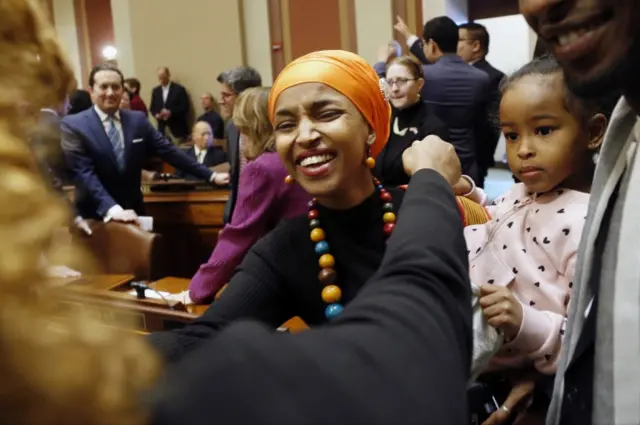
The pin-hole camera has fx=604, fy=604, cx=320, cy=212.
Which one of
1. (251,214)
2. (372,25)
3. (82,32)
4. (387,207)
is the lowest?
(251,214)

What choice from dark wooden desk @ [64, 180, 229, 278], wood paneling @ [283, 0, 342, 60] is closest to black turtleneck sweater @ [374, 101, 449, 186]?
dark wooden desk @ [64, 180, 229, 278]

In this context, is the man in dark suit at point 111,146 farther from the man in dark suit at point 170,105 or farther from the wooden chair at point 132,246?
the man in dark suit at point 170,105

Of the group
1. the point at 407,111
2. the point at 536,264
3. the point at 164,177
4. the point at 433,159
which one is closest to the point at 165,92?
the point at 164,177

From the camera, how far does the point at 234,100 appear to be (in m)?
4.18

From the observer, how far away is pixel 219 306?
4.02 ft

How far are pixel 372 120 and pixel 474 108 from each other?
2459 mm

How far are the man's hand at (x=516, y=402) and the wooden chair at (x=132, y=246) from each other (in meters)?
2.07

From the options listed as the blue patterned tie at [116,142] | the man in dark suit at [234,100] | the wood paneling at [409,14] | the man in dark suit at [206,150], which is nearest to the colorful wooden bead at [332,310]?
the man in dark suit at [234,100]

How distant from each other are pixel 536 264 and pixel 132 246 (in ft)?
7.24

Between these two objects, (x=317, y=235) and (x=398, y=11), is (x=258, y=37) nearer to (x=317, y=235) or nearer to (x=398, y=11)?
(x=398, y=11)

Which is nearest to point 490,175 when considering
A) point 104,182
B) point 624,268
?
point 104,182

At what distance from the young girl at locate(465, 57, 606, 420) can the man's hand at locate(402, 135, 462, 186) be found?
0.29 m

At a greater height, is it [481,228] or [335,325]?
[335,325]

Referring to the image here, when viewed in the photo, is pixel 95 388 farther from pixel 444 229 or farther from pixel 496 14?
pixel 496 14
